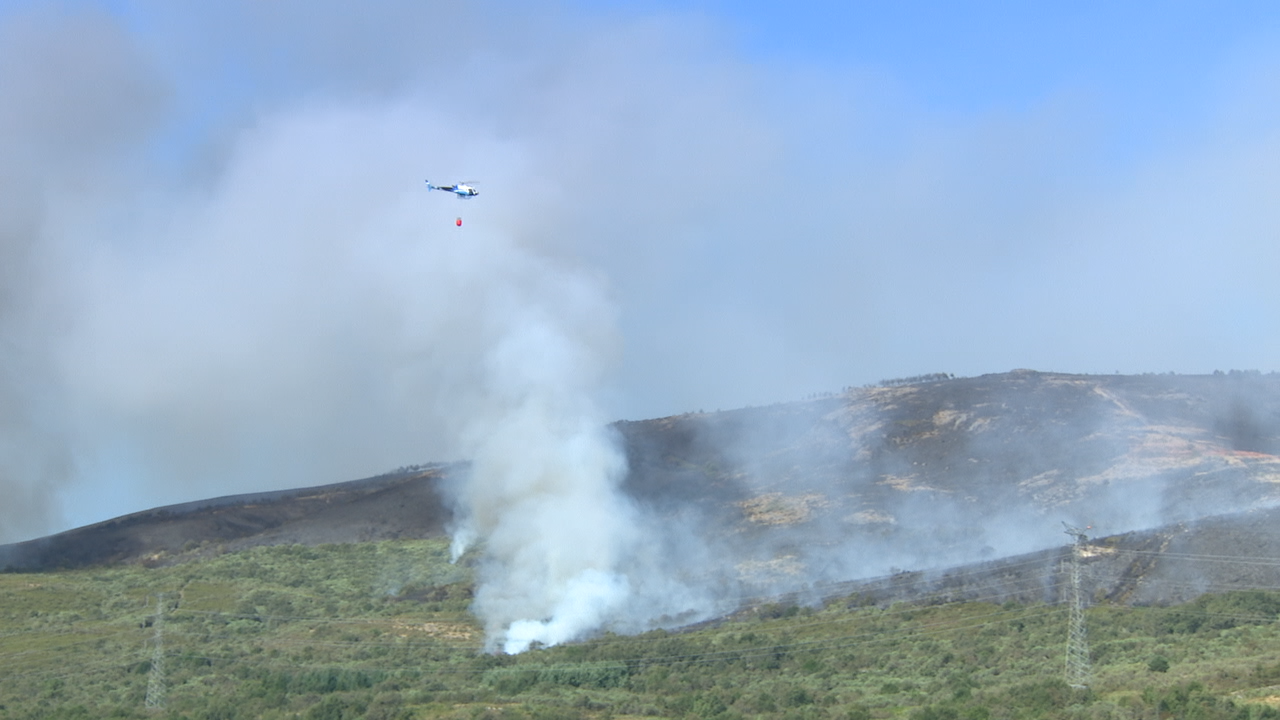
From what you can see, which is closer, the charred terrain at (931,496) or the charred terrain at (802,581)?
the charred terrain at (802,581)

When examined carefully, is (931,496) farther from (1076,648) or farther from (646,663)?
(1076,648)

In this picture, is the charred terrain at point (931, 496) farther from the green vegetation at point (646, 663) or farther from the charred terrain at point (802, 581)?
the green vegetation at point (646, 663)

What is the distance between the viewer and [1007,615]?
298 feet

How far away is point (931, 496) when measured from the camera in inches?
5276

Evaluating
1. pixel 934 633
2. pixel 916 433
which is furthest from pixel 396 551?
pixel 934 633

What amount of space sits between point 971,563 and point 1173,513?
60.6ft

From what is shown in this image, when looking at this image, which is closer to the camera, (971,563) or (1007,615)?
(1007,615)

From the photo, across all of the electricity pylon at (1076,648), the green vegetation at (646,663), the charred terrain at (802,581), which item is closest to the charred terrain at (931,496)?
the charred terrain at (802,581)

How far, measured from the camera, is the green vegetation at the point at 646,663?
66.9m

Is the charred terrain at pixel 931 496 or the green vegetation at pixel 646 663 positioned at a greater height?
the charred terrain at pixel 931 496

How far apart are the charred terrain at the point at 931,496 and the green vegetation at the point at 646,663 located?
35.8ft

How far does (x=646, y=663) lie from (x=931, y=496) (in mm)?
55823

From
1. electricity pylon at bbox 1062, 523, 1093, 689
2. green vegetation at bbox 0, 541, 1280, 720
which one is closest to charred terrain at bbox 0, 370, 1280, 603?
green vegetation at bbox 0, 541, 1280, 720

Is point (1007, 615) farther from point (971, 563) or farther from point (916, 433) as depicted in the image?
point (916, 433)
